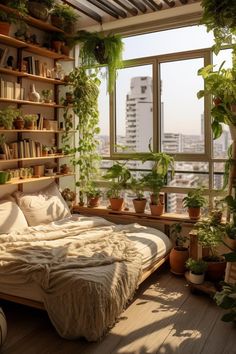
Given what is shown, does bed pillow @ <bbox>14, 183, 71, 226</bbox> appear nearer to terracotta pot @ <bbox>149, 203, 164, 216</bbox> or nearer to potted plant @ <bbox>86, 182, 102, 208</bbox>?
potted plant @ <bbox>86, 182, 102, 208</bbox>

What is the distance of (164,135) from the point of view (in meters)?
4.57

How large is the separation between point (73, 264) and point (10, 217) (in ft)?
3.78

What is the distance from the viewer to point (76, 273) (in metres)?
2.61

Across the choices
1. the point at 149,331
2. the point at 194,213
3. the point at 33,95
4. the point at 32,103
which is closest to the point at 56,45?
the point at 33,95

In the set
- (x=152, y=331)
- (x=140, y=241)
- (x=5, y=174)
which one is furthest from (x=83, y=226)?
(x=152, y=331)

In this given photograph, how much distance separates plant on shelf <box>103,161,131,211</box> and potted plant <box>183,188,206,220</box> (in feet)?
2.76

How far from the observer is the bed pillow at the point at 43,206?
152 inches

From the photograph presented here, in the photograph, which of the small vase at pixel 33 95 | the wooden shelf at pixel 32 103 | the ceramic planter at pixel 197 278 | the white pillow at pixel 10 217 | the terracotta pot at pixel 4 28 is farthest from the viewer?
the small vase at pixel 33 95

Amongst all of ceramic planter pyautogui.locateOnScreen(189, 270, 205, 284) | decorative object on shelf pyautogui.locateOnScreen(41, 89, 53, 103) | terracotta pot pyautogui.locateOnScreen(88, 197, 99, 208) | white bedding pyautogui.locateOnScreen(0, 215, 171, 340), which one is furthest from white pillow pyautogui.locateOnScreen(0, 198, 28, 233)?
ceramic planter pyautogui.locateOnScreen(189, 270, 205, 284)

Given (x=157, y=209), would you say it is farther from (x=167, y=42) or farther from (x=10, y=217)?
(x=167, y=42)

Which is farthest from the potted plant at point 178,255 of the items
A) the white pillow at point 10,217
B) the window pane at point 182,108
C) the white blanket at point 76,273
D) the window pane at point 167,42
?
the window pane at point 167,42

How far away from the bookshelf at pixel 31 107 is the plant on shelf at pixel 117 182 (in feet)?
2.02

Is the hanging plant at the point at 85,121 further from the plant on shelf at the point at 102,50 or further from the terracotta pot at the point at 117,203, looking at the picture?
the terracotta pot at the point at 117,203

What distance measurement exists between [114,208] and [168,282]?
1.27 metres
